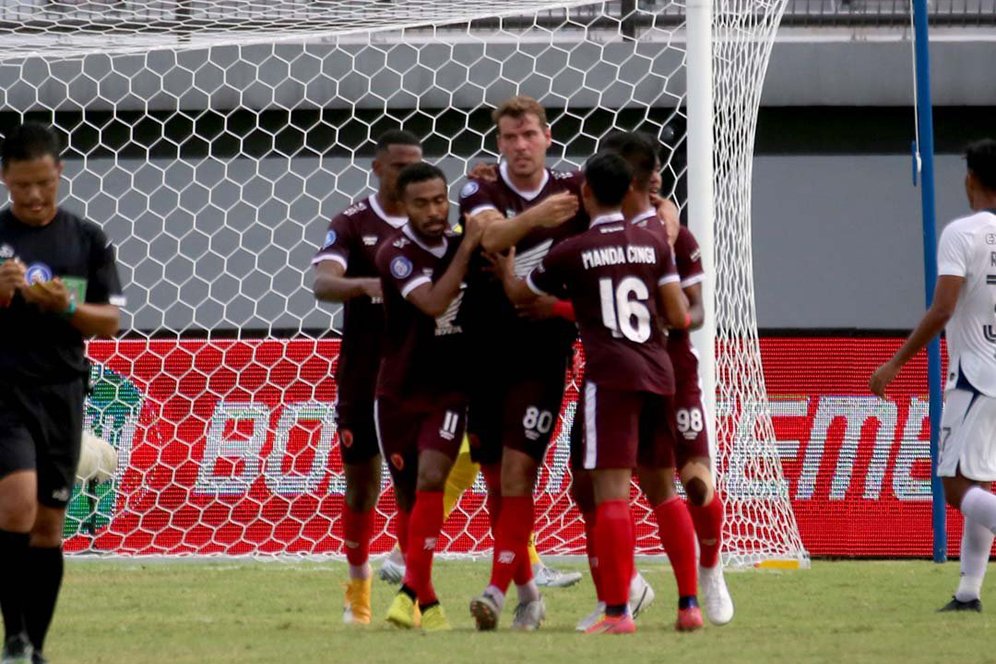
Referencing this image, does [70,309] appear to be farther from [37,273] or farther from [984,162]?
[984,162]

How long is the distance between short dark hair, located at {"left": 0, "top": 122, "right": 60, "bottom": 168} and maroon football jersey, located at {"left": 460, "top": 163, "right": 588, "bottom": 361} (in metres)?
1.72

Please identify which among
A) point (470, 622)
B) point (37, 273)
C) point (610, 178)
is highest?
point (610, 178)

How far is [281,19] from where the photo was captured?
11.7m

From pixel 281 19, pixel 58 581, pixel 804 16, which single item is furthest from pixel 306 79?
pixel 58 581

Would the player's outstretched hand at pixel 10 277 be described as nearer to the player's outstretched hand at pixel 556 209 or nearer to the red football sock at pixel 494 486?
the player's outstretched hand at pixel 556 209

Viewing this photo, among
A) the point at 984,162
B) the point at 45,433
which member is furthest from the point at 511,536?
the point at 984,162

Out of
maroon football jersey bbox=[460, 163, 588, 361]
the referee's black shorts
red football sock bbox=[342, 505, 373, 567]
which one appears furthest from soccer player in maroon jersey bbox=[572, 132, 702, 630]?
the referee's black shorts

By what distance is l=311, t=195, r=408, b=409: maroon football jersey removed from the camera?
24.5 ft

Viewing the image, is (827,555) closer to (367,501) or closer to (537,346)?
(367,501)

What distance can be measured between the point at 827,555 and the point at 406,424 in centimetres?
420

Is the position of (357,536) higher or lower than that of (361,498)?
lower

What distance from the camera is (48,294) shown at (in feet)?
16.6

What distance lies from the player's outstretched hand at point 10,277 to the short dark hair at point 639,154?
2228 mm

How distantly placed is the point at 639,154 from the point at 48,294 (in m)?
2.30
